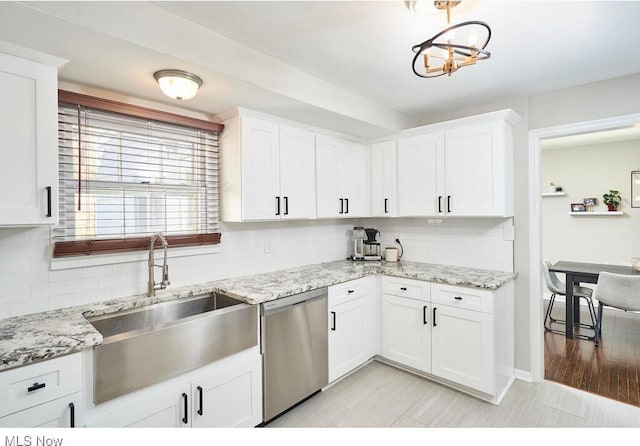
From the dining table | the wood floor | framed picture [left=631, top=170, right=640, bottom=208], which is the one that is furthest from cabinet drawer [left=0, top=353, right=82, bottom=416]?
framed picture [left=631, top=170, right=640, bottom=208]

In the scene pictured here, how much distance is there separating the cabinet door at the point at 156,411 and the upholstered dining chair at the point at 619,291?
4017mm

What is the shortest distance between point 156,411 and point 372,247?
2.49 meters

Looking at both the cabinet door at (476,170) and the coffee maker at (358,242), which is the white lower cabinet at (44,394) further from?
the cabinet door at (476,170)

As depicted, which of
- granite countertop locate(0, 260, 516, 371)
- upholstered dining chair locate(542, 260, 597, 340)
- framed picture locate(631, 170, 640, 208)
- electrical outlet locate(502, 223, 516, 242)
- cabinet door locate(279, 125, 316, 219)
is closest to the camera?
granite countertop locate(0, 260, 516, 371)

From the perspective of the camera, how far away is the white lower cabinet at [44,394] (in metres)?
1.27

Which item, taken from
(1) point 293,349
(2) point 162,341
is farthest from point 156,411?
(1) point 293,349

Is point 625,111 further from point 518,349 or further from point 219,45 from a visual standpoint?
point 219,45

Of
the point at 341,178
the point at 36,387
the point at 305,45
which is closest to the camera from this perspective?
the point at 36,387

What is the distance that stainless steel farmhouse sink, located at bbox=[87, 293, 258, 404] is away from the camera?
60.8 inches

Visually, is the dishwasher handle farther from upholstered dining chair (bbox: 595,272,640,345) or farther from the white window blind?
upholstered dining chair (bbox: 595,272,640,345)

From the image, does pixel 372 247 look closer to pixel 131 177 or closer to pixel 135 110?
pixel 131 177

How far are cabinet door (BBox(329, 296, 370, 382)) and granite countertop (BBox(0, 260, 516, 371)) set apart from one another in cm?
26

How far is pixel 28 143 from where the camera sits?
155cm
